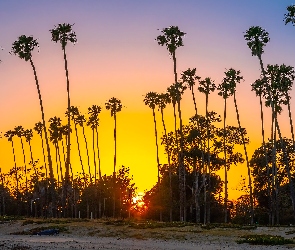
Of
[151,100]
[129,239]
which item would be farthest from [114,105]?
[129,239]

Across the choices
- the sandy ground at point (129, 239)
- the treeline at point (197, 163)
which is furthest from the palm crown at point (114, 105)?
the sandy ground at point (129, 239)

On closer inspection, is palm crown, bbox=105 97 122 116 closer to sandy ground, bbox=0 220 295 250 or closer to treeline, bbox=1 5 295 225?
treeline, bbox=1 5 295 225

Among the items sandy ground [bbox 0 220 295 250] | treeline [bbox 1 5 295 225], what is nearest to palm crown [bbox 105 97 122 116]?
treeline [bbox 1 5 295 225]

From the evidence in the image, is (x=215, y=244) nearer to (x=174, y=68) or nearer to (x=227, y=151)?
(x=174, y=68)

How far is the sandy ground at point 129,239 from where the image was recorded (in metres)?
26.0

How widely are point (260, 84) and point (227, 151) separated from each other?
15.6m

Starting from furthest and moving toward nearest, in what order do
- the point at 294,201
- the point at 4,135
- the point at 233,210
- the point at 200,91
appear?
the point at 4,135 → the point at 233,210 → the point at 200,91 → the point at 294,201

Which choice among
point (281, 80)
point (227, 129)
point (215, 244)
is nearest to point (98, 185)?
point (227, 129)

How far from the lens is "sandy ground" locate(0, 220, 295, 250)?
2602 centimetres

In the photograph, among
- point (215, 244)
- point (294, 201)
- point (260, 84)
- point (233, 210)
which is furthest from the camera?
point (233, 210)

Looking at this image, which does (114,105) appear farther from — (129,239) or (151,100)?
(129,239)

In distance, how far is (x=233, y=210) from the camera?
8812cm

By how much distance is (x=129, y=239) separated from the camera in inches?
1265

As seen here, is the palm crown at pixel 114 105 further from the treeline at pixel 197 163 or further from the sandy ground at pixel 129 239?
the sandy ground at pixel 129 239
